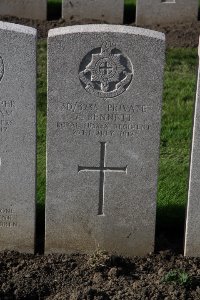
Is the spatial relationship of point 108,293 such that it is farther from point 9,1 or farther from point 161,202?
point 9,1

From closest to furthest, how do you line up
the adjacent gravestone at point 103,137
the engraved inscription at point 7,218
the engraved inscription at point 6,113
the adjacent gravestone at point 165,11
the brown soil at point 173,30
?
the adjacent gravestone at point 103,137 < the engraved inscription at point 6,113 < the engraved inscription at point 7,218 < the brown soil at point 173,30 < the adjacent gravestone at point 165,11

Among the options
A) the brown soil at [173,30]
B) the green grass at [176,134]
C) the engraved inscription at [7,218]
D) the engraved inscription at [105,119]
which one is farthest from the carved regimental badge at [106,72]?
the brown soil at [173,30]

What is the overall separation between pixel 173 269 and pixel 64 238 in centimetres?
86

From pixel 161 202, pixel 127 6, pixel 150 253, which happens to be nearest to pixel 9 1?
pixel 127 6

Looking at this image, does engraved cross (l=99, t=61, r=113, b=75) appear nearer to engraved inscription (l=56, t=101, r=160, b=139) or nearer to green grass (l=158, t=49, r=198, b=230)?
engraved inscription (l=56, t=101, r=160, b=139)

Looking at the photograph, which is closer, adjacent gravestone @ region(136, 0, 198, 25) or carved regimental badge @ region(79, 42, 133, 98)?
carved regimental badge @ region(79, 42, 133, 98)

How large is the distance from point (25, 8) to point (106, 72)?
6.70 meters

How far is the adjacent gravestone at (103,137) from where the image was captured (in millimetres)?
5375

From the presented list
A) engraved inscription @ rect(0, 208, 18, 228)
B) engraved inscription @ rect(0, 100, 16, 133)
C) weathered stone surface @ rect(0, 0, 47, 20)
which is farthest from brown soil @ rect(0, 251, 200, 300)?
weathered stone surface @ rect(0, 0, 47, 20)

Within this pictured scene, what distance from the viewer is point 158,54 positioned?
5379mm

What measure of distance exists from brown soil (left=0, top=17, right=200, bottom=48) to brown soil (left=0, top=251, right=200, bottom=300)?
540 centimetres

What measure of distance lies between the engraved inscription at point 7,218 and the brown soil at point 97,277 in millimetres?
233

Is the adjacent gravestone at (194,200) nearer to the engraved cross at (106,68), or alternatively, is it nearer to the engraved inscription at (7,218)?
the engraved cross at (106,68)

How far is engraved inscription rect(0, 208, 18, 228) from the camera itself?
19.2ft
